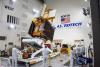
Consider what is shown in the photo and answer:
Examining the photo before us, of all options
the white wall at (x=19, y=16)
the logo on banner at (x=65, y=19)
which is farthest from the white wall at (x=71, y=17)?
the white wall at (x=19, y=16)

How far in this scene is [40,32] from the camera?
266cm

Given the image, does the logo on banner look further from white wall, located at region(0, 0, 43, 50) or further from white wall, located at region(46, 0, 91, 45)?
white wall, located at region(0, 0, 43, 50)

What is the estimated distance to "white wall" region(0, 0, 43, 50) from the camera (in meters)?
2.25

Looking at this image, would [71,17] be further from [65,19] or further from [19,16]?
[19,16]

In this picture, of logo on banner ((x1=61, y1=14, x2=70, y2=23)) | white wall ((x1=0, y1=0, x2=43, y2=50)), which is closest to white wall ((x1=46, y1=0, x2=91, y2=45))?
logo on banner ((x1=61, y1=14, x2=70, y2=23))

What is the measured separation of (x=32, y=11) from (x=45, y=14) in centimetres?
26

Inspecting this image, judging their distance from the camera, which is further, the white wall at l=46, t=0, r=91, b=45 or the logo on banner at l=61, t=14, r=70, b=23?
the logo on banner at l=61, t=14, r=70, b=23

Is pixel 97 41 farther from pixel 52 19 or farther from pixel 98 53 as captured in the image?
pixel 52 19

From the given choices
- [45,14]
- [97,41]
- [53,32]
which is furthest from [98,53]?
[45,14]

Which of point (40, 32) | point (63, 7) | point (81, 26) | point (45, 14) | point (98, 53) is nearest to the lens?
point (98, 53)

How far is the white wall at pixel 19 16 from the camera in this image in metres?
2.25

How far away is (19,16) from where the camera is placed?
8.52 feet

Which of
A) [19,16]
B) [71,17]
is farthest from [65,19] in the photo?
[19,16]

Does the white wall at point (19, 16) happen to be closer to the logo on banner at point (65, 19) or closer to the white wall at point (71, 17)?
the white wall at point (71, 17)
